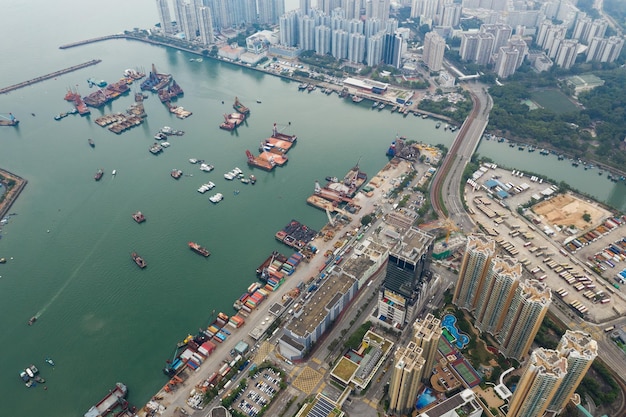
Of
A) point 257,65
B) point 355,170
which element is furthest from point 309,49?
point 355,170

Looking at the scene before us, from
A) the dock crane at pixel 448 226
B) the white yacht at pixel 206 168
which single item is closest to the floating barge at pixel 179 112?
the white yacht at pixel 206 168

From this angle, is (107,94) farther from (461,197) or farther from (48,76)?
(461,197)

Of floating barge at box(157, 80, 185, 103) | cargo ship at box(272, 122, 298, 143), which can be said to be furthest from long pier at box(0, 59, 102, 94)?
cargo ship at box(272, 122, 298, 143)

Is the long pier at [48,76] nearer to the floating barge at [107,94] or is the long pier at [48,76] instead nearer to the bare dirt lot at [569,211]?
the floating barge at [107,94]

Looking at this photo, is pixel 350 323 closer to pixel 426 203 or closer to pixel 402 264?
pixel 402 264

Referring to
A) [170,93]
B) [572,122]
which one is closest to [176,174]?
[170,93]

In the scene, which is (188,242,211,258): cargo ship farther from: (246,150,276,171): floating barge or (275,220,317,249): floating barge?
(246,150,276,171): floating barge
